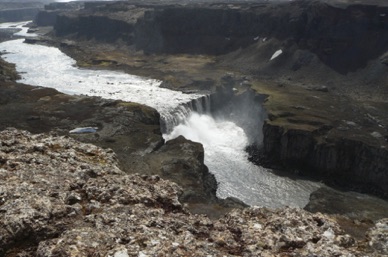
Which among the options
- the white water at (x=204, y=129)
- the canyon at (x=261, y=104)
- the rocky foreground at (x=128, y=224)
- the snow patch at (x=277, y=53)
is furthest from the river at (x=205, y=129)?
the snow patch at (x=277, y=53)

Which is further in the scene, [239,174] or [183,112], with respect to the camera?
[183,112]

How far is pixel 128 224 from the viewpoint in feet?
64.8

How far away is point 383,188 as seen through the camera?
6662 centimetres

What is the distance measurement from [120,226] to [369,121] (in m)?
78.0

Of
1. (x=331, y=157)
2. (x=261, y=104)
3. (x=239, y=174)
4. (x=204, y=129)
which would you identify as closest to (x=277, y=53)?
(x=261, y=104)

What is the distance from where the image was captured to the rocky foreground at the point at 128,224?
59.3ft

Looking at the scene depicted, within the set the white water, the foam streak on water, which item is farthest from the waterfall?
the foam streak on water

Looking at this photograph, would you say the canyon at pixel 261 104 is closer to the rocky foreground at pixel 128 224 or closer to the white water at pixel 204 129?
the rocky foreground at pixel 128 224

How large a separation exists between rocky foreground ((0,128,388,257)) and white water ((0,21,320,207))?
41.1 metres

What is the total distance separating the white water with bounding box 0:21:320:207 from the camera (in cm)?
6619

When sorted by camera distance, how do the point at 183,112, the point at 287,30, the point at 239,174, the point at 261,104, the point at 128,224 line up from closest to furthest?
the point at 128,224 < the point at 239,174 < the point at 261,104 < the point at 183,112 < the point at 287,30

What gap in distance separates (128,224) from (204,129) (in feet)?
252

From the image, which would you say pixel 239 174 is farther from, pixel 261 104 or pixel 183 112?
pixel 183 112

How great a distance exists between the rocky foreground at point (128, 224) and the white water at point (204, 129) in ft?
135
